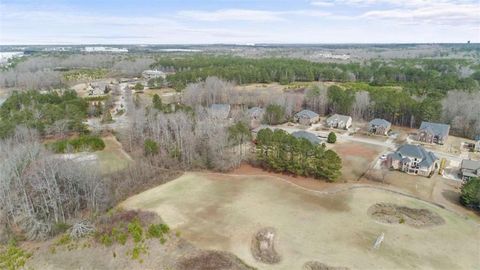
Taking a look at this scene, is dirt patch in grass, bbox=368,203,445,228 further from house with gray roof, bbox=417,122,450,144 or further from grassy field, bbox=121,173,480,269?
house with gray roof, bbox=417,122,450,144

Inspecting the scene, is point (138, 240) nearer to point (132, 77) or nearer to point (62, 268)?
point (62, 268)

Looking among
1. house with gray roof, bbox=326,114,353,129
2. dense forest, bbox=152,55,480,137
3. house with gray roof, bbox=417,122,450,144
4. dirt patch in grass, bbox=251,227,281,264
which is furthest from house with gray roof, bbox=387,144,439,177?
dirt patch in grass, bbox=251,227,281,264

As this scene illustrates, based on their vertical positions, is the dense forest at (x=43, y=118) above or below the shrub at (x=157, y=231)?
above

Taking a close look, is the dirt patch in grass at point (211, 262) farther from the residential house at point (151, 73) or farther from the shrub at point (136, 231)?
the residential house at point (151, 73)

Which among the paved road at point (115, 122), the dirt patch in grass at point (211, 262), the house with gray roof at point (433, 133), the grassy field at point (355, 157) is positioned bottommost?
the grassy field at point (355, 157)

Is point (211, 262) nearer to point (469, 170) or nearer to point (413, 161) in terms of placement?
point (413, 161)

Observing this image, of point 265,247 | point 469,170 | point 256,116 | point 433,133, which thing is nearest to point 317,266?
point 265,247

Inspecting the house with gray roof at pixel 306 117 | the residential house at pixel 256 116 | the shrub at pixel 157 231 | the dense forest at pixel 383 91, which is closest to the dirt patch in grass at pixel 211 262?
the shrub at pixel 157 231
